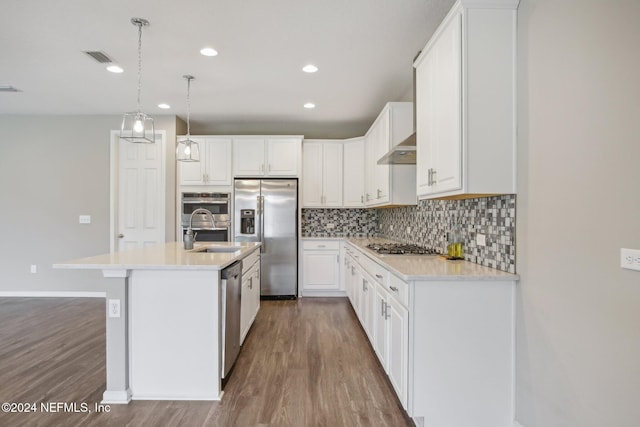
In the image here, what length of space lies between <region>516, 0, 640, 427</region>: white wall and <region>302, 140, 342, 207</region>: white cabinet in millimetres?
3514

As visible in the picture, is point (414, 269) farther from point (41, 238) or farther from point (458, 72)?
point (41, 238)

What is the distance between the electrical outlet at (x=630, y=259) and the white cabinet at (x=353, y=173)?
3919 mm

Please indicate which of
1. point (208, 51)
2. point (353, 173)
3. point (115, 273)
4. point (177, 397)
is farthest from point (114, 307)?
point (353, 173)

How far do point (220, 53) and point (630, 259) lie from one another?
3189mm

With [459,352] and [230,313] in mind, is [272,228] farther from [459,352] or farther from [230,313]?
[459,352]

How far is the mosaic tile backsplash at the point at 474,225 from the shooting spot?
6.71 feet

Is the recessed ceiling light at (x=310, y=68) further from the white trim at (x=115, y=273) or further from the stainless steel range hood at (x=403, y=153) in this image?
the white trim at (x=115, y=273)

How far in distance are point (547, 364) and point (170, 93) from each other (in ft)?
14.4

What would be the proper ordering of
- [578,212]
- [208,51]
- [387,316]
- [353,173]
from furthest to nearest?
[353,173]
[208,51]
[387,316]
[578,212]

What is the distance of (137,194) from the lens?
5.15m

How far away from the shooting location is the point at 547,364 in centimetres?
169

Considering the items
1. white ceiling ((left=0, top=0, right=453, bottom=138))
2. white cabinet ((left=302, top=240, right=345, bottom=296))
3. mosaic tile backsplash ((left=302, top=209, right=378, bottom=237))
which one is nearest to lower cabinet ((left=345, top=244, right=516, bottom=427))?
white ceiling ((left=0, top=0, right=453, bottom=138))

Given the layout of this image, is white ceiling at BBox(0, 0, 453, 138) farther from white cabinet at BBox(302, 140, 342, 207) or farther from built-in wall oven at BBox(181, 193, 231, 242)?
built-in wall oven at BBox(181, 193, 231, 242)

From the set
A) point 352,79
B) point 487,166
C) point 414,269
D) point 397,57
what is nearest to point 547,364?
point 414,269
